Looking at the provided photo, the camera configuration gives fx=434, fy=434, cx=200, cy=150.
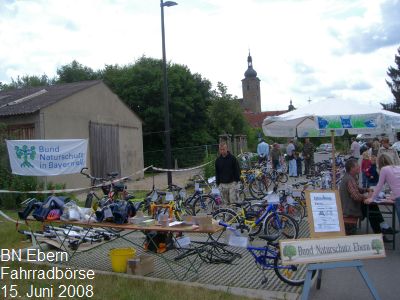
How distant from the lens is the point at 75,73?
4753cm

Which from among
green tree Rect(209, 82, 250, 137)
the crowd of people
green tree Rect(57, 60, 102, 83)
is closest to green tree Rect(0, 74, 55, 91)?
green tree Rect(57, 60, 102, 83)

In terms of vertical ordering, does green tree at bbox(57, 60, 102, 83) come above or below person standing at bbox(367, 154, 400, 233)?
above

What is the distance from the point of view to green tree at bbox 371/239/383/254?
4832mm

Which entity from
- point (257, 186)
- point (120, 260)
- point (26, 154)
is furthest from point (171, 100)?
point (120, 260)

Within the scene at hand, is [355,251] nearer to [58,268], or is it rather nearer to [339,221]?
[339,221]

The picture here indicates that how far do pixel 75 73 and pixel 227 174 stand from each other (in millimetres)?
41168

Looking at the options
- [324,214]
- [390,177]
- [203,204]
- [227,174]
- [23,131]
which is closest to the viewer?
[324,214]

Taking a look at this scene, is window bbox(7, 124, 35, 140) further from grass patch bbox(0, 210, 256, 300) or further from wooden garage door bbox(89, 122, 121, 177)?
grass patch bbox(0, 210, 256, 300)

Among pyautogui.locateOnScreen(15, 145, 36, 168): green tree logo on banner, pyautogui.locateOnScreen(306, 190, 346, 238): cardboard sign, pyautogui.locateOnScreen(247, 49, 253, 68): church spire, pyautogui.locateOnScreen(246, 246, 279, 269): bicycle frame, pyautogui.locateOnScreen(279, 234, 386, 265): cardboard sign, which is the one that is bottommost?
pyautogui.locateOnScreen(246, 246, 279, 269): bicycle frame

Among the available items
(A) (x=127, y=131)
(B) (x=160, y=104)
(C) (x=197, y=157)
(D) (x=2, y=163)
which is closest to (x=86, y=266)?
(D) (x=2, y=163)

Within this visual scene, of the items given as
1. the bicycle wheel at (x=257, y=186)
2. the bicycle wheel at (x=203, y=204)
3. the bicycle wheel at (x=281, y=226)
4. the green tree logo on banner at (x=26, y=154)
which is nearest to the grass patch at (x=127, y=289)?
the bicycle wheel at (x=281, y=226)

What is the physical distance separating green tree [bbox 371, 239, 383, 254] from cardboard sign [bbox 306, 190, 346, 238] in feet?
1.14

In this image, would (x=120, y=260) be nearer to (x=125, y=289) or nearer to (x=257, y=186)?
(x=125, y=289)

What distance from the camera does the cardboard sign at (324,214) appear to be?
5.05m
